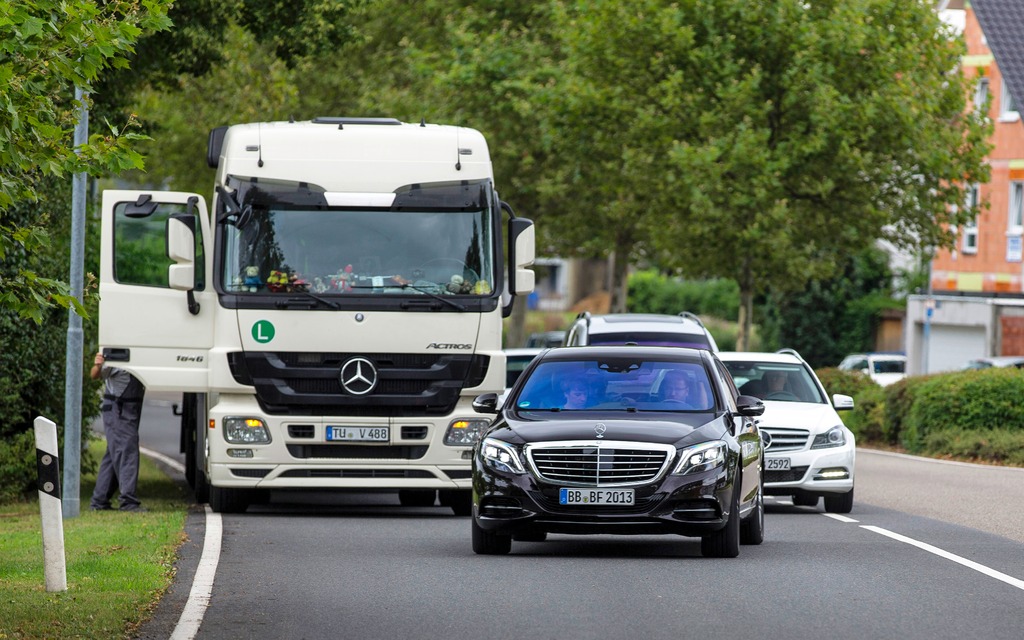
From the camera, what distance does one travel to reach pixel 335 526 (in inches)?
648

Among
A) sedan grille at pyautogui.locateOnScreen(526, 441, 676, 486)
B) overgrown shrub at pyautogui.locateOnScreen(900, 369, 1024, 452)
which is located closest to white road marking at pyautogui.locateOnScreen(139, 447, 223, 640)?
sedan grille at pyautogui.locateOnScreen(526, 441, 676, 486)

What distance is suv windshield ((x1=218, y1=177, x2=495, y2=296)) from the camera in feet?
55.4

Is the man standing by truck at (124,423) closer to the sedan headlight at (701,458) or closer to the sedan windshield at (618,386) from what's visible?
the sedan windshield at (618,386)

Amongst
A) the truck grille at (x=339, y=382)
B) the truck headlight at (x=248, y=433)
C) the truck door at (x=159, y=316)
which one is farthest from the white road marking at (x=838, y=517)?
the truck door at (x=159, y=316)

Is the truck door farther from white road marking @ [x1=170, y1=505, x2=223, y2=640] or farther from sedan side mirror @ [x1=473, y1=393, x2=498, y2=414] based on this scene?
sedan side mirror @ [x1=473, y1=393, x2=498, y2=414]

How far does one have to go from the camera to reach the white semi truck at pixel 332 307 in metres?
16.9

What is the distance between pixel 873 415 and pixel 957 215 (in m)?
5.29

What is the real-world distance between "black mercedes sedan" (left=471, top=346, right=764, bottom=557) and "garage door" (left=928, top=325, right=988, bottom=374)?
41009mm

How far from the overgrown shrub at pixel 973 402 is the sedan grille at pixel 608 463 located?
16.9m

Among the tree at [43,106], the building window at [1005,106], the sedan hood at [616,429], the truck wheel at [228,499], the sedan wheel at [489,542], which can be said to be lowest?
the truck wheel at [228,499]

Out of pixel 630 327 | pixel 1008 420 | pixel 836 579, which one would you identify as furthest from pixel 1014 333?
pixel 836 579

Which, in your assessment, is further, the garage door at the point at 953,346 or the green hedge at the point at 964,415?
the garage door at the point at 953,346

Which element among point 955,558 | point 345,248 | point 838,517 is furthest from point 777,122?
point 955,558

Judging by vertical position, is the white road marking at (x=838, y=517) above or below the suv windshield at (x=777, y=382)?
below
